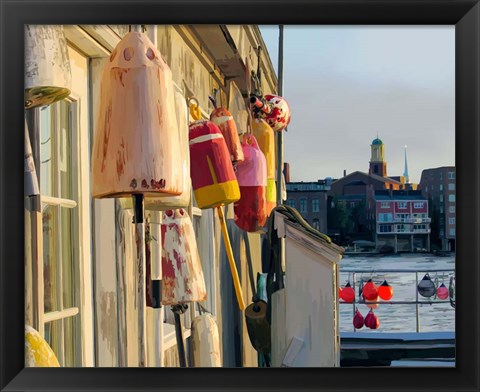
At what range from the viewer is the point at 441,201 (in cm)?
152

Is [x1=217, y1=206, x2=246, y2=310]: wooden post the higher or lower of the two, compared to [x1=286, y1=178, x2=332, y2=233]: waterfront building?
lower

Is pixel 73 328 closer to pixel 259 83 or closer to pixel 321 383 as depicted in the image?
pixel 321 383

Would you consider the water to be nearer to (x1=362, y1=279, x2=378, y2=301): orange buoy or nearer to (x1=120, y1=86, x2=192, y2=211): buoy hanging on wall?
(x1=362, y1=279, x2=378, y2=301): orange buoy

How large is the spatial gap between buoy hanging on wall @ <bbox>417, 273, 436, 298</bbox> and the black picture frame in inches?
2.0

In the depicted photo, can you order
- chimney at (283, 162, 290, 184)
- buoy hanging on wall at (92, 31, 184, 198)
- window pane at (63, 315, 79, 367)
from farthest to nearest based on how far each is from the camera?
chimney at (283, 162, 290, 184) → window pane at (63, 315, 79, 367) → buoy hanging on wall at (92, 31, 184, 198)

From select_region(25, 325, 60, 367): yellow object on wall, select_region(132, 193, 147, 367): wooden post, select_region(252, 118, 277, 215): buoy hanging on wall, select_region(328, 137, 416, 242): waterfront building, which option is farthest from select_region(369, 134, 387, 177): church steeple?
select_region(25, 325, 60, 367): yellow object on wall

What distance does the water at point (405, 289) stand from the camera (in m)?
1.53

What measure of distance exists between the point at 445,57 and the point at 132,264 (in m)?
0.73

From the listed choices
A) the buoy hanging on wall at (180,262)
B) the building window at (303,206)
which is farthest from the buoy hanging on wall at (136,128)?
the building window at (303,206)

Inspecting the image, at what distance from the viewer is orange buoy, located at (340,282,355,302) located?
5.09 ft

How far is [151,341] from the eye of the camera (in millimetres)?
1553

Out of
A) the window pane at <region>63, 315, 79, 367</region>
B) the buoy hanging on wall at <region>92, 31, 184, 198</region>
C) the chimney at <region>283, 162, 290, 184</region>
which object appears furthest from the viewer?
the chimney at <region>283, 162, 290, 184</region>

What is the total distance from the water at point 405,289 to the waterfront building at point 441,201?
1.5 inches
